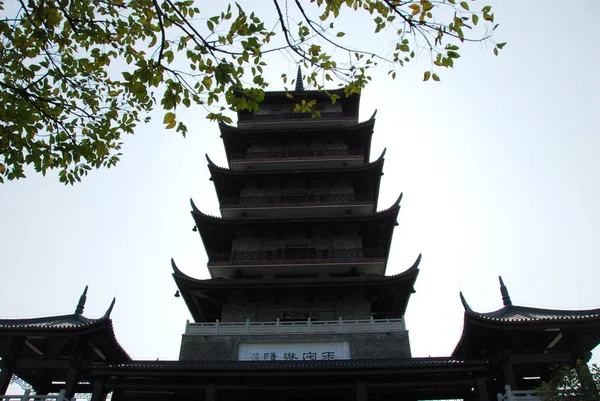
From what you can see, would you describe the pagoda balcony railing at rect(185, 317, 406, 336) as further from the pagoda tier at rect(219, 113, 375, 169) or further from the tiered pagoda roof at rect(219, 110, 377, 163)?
the tiered pagoda roof at rect(219, 110, 377, 163)

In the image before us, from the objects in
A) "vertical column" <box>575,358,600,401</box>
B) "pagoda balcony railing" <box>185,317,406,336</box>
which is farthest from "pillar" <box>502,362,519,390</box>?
"pagoda balcony railing" <box>185,317,406,336</box>

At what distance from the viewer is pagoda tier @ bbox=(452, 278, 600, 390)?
13.6 meters

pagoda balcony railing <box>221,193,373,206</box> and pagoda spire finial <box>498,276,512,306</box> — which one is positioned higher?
pagoda balcony railing <box>221,193,373,206</box>

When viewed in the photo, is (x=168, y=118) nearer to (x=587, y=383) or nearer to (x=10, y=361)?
(x=587, y=383)

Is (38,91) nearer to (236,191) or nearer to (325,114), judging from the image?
(236,191)

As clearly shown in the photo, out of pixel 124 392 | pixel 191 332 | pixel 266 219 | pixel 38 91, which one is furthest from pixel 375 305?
pixel 38 91

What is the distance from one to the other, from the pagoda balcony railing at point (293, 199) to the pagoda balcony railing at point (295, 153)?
270cm

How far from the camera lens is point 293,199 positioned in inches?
979

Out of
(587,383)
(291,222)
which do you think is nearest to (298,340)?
(291,222)

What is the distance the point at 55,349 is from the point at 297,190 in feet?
44.4

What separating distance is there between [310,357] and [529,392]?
7.64 meters

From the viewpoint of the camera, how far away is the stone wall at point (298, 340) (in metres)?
17.5

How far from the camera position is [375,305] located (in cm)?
2116

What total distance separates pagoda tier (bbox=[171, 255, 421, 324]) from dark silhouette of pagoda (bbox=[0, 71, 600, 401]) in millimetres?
56
